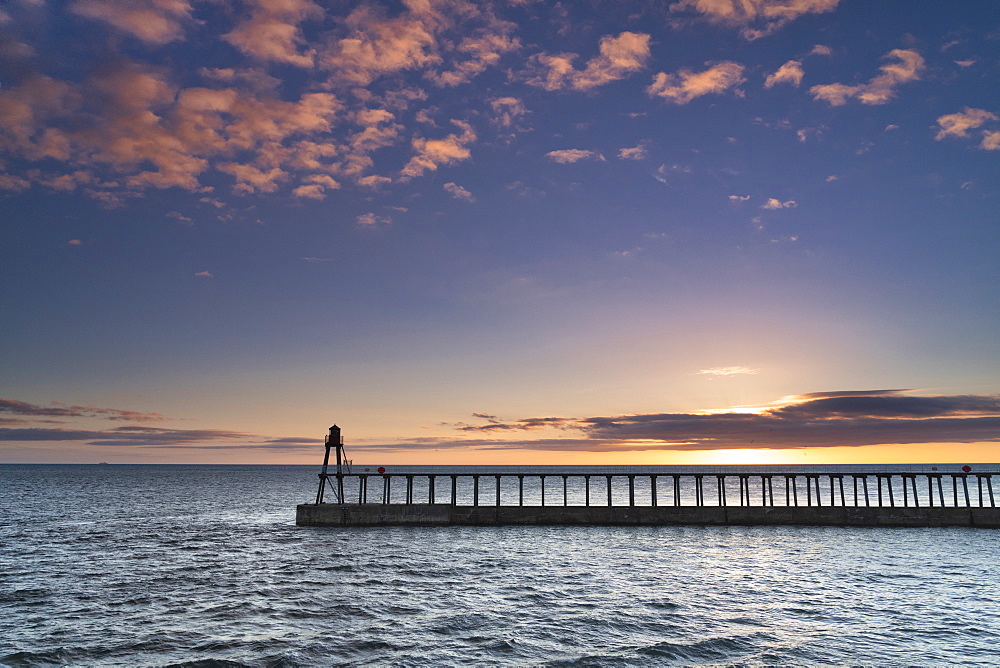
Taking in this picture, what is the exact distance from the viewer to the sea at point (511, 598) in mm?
20125

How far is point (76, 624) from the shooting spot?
23.8 m

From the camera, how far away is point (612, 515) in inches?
2035

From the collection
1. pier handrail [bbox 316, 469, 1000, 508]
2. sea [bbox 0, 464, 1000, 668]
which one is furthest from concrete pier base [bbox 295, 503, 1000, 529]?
sea [bbox 0, 464, 1000, 668]

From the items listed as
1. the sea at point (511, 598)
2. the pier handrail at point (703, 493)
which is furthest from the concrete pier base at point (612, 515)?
the sea at point (511, 598)

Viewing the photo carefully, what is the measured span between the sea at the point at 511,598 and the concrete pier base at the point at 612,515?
1801 mm

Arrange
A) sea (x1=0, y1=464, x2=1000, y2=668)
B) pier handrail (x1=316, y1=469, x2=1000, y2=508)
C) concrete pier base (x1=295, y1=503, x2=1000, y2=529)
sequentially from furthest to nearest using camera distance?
pier handrail (x1=316, y1=469, x2=1000, y2=508) < concrete pier base (x1=295, y1=503, x2=1000, y2=529) < sea (x1=0, y1=464, x2=1000, y2=668)

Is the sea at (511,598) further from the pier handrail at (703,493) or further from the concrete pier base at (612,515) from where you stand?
the pier handrail at (703,493)

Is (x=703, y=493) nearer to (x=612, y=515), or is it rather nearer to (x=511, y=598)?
(x=612, y=515)

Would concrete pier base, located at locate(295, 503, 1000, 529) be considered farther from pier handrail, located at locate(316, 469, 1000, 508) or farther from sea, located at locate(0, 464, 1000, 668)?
sea, located at locate(0, 464, 1000, 668)

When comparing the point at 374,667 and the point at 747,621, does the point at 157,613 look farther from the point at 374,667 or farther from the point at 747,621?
the point at 747,621

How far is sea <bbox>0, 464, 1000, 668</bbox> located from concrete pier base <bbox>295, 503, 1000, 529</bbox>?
180 centimetres

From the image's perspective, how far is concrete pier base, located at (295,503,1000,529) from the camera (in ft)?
165

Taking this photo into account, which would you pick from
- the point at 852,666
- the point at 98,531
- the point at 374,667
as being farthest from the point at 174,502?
the point at 852,666

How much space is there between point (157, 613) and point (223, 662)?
786cm
